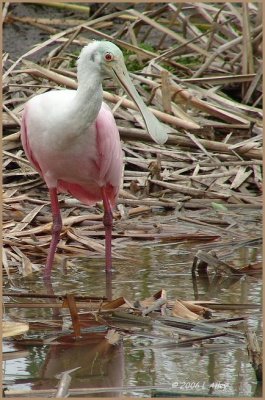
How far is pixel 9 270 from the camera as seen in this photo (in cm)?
765

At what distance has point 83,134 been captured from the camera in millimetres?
7746

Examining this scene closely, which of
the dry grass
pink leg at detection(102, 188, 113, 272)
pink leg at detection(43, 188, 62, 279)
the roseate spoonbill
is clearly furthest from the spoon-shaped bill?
the dry grass

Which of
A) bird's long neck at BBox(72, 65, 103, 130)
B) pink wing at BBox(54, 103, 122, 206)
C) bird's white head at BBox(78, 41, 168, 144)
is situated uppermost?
bird's white head at BBox(78, 41, 168, 144)

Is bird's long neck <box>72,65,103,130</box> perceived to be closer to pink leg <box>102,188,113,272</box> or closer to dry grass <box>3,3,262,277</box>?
pink leg <box>102,188,113,272</box>

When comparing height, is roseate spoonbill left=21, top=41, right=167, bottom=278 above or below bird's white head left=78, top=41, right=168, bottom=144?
below

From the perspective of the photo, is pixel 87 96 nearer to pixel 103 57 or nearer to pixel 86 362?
pixel 103 57

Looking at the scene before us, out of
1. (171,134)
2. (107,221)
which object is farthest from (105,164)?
(171,134)

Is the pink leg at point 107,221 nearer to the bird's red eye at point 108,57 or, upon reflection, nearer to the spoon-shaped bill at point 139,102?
the spoon-shaped bill at point 139,102

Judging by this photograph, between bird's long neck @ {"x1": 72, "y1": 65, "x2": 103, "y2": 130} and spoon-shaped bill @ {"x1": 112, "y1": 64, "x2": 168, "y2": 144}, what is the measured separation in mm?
138

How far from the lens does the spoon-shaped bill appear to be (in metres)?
7.43

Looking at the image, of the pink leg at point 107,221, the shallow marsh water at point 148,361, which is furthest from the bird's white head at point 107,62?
the shallow marsh water at point 148,361

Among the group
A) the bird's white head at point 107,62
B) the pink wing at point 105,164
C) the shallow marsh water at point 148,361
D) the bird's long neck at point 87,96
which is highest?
the bird's white head at point 107,62

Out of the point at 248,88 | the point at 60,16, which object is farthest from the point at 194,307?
the point at 60,16

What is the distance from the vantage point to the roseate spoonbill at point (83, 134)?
7.44 metres
